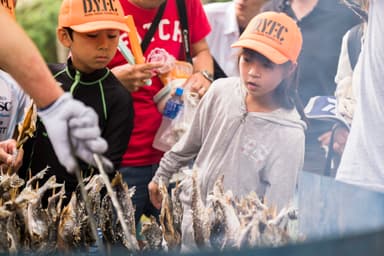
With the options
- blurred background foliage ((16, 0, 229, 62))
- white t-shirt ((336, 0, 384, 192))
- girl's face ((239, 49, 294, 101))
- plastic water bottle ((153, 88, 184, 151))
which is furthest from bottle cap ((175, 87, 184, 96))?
white t-shirt ((336, 0, 384, 192))

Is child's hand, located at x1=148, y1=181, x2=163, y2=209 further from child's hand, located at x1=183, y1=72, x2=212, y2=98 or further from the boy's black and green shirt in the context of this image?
child's hand, located at x1=183, y1=72, x2=212, y2=98

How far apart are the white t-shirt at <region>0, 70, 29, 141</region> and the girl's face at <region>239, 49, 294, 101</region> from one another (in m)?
0.76

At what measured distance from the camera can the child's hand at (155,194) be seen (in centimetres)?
298

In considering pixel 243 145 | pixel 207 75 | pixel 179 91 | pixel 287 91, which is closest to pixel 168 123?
pixel 179 91

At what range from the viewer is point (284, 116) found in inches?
112

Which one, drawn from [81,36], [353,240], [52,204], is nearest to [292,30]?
[81,36]

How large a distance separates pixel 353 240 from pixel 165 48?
176 cm

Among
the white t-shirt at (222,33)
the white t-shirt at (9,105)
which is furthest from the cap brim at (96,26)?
the white t-shirt at (222,33)

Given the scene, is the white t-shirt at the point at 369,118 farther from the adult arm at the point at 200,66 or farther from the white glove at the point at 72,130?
the white glove at the point at 72,130

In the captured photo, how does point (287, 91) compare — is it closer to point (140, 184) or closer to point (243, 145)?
point (243, 145)

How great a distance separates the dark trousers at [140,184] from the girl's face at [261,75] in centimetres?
50

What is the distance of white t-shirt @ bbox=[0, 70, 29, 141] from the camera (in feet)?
9.59

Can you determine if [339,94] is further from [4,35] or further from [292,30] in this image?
[4,35]

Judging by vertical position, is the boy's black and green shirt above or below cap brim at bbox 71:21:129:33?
below
